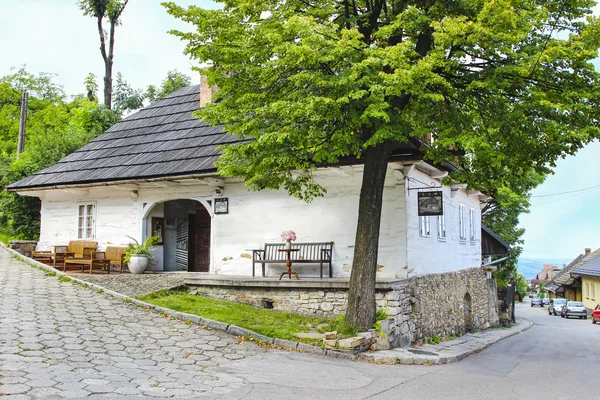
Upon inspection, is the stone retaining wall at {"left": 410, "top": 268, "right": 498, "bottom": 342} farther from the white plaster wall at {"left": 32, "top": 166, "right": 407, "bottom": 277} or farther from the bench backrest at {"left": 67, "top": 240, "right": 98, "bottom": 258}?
the bench backrest at {"left": 67, "top": 240, "right": 98, "bottom": 258}

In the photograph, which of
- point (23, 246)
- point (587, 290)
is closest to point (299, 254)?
point (23, 246)

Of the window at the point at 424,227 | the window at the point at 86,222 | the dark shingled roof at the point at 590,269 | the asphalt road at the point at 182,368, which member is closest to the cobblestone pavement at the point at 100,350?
the asphalt road at the point at 182,368

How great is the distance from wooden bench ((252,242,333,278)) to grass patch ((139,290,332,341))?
137 cm

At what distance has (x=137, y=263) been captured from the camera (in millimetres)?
15039

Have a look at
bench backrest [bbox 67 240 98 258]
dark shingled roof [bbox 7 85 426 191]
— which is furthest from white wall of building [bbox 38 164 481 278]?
dark shingled roof [bbox 7 85 426 191]

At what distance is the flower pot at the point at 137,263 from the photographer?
1503 centimetres

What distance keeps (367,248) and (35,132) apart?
24.1 meters

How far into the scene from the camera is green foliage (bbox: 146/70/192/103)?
3419 cm

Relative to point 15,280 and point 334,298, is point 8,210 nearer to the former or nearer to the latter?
point 15,280

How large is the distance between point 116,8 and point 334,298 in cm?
2582

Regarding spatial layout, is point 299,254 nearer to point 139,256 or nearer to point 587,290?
point 139,256

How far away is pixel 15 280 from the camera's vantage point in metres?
13.0

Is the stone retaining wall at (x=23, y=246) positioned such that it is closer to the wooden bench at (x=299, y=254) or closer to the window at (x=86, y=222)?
the window at (x=86, y=222)

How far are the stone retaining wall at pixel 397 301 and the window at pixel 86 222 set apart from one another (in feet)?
17.8
